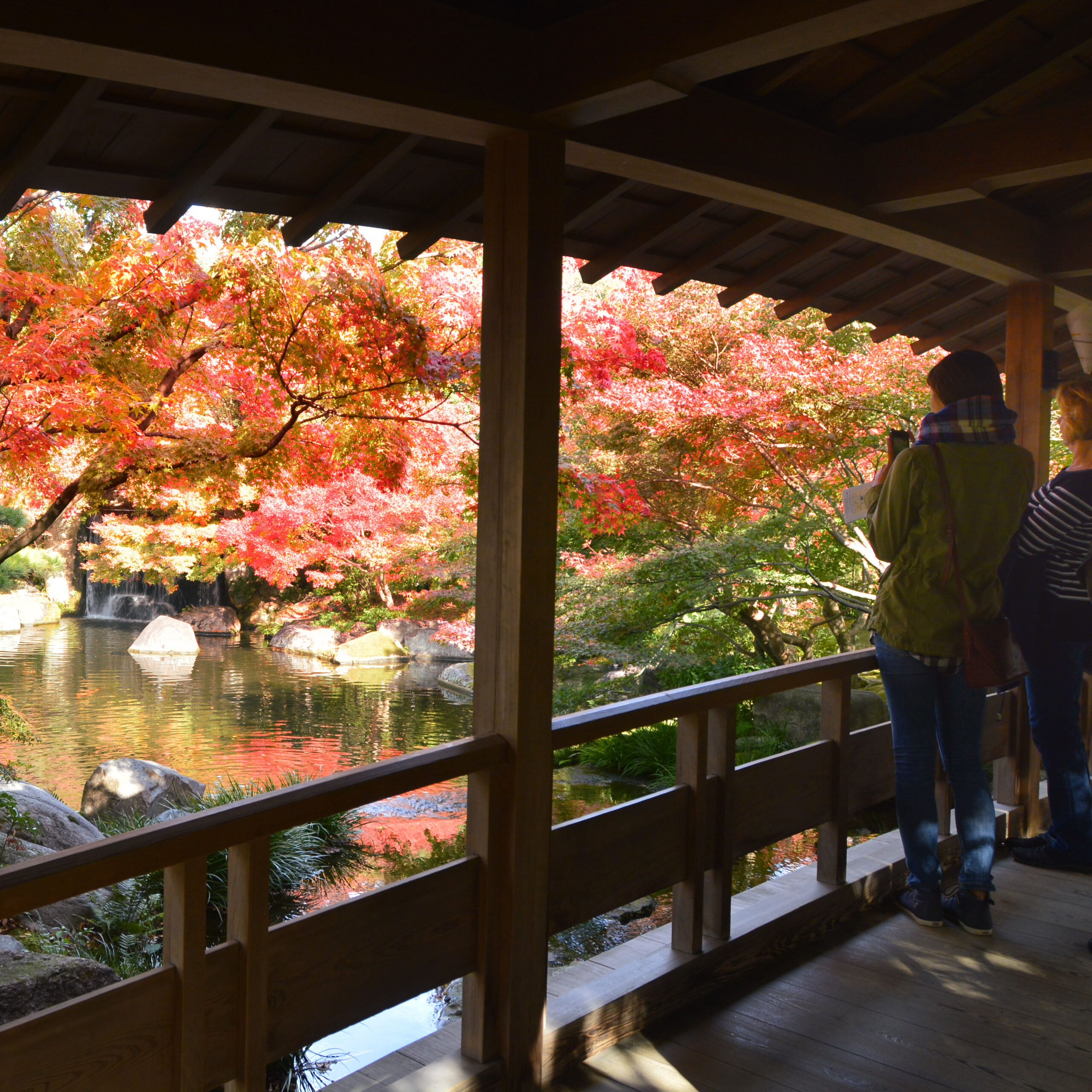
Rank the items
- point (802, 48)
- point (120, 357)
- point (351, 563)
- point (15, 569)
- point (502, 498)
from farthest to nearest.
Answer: point (15, 569)
point (351, 563)
point (120, 357)
point (502, 498)
point (802, 48)

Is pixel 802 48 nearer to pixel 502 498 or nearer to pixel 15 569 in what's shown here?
pixel 502 498

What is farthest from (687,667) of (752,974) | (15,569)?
(15,569)

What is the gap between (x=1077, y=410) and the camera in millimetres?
2492

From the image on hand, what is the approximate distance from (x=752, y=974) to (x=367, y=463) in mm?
4441

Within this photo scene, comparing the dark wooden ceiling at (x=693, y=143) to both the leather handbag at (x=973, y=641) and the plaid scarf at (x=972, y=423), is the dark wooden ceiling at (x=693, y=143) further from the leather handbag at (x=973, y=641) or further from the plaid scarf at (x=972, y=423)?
the leather handbag at (x=973, y=641)

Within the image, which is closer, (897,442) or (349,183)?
(349,183)

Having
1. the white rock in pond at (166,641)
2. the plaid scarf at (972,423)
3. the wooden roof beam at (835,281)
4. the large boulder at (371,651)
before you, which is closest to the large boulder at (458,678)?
the large boulder at (371,651)

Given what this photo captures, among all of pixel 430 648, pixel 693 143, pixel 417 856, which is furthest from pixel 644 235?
pixel 430 648

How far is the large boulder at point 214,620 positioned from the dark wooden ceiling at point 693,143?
1096 cm

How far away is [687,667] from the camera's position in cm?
810

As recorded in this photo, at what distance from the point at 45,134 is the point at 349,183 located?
57cm

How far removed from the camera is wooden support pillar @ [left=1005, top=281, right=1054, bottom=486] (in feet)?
9.96

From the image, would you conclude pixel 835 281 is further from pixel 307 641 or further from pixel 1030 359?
pixel 307 641

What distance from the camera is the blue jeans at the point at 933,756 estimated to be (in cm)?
230
